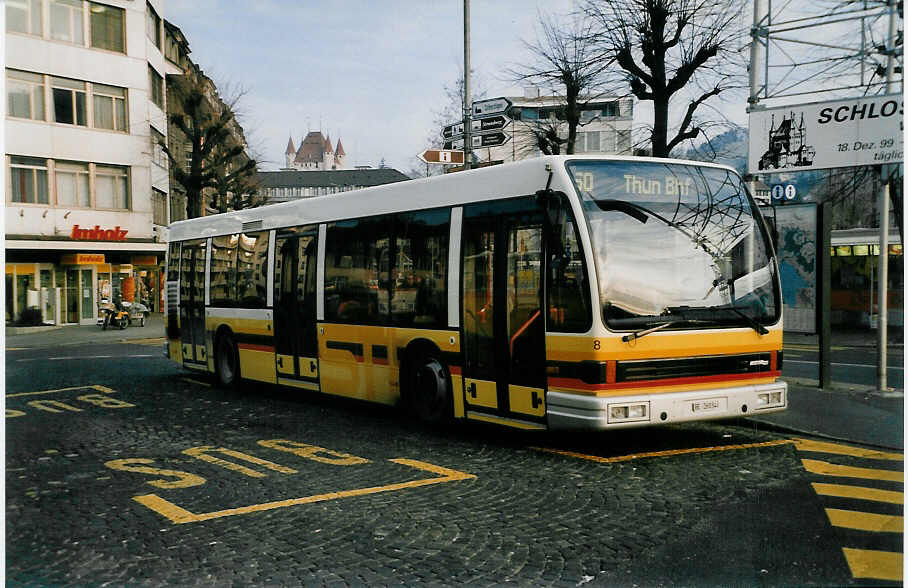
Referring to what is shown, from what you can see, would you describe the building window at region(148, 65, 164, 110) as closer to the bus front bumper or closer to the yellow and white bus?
the yellow and white bus

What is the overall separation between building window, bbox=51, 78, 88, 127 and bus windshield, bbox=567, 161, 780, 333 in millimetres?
29355

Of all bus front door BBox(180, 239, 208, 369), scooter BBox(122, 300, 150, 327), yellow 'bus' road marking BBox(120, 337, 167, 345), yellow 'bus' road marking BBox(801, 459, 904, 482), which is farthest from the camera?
scooter BBox(122, 300, 150, 327)

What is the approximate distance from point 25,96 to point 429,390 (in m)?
26.7

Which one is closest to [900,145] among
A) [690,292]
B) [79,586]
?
[690,292]

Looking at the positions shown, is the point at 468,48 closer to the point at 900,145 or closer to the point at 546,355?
the point at 900,145

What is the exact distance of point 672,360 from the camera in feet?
26.9

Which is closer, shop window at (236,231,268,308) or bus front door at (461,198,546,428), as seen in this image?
bus front door at (461,198,546,428)

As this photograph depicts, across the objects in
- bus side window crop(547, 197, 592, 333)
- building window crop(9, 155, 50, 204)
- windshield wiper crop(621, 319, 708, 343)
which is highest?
building window crop(9, 155, 50, 204)

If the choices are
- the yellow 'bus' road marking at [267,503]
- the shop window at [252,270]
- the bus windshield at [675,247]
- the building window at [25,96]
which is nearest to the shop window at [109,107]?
the building window at [25,96]

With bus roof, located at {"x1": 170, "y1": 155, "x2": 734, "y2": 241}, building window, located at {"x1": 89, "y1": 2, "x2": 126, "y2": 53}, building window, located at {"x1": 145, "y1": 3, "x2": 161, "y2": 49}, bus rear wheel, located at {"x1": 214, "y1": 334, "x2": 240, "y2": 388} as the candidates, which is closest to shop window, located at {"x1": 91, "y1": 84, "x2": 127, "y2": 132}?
building window, located at {"x1": 89, "y1": 2, "x2": 126, "y2": 53}

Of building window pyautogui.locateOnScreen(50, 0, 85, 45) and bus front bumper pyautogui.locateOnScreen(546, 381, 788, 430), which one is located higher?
building window pyautogui.locateOnScreen(50, 0, 85, 45)

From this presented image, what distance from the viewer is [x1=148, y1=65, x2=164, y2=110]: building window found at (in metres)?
38.5

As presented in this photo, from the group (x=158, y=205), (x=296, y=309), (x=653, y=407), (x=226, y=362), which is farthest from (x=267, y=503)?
(x=158, y=205)

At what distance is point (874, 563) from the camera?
520 centimetres
